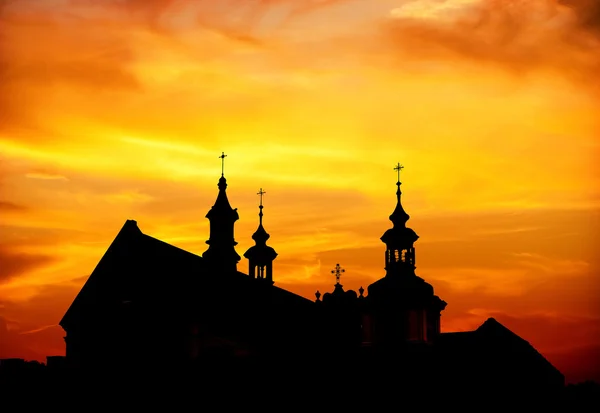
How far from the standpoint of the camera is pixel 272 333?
53.7 m

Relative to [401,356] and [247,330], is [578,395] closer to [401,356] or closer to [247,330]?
[401,356]

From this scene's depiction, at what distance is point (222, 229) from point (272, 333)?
17213 mm

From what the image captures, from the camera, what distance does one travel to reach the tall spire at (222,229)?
68.6m

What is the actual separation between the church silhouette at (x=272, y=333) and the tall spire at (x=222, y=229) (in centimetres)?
803

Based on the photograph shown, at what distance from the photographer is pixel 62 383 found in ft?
154

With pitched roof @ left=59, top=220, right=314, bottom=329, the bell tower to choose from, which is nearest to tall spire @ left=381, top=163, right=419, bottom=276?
the bell tower

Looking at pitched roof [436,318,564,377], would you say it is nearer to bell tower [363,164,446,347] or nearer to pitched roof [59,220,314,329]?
bell tower [363,164,446,347]

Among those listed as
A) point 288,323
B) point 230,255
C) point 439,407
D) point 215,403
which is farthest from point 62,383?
point 230,255

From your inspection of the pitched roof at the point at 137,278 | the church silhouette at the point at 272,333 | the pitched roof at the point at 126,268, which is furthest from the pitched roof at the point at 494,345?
the pitched roof at the point at 126,268

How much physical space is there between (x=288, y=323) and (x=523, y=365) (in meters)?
14.2

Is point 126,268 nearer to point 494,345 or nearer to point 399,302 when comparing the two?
point 399,302

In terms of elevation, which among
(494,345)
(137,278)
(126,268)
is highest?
(126,268)

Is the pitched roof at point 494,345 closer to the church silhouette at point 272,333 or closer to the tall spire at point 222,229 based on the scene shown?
the church silhouette at point 272,333

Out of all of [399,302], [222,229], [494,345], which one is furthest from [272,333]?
[222,229]
